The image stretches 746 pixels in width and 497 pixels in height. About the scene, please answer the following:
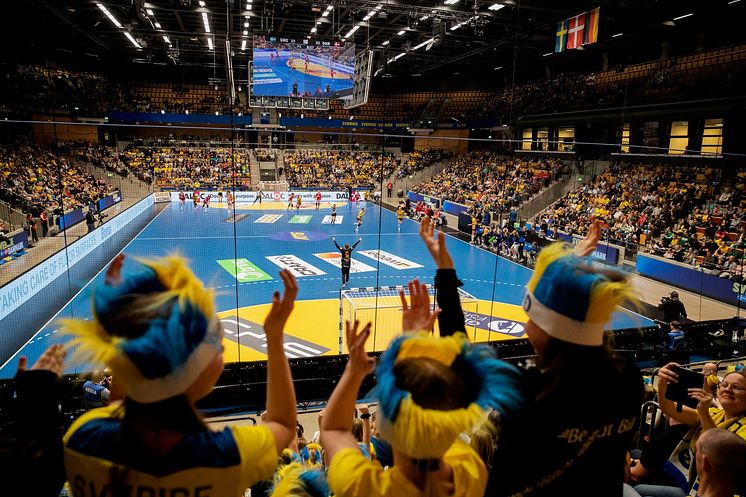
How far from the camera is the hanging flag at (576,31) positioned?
15672 mm

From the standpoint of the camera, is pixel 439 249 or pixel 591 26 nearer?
pixel 439 249

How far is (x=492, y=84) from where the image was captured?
36938 millimetres

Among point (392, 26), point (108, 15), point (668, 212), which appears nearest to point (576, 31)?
point (668, 212)

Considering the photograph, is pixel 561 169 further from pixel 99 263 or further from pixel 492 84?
pixel 99 263

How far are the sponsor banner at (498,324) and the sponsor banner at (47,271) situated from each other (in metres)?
7.41

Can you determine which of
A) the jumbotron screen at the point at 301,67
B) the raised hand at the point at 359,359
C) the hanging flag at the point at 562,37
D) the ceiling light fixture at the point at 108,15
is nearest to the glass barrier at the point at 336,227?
the raised hand at the point at 359,359

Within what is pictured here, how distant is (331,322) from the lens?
10.4 metres

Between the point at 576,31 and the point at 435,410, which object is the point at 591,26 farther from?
the point at 435,410

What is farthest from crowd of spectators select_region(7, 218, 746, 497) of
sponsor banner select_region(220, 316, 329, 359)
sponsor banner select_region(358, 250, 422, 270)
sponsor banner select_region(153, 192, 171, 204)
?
sponsor banner select_region(153, 192, 171, 204)

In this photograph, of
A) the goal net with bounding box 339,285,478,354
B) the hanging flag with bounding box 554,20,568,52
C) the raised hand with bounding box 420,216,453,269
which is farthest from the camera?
the hanging flag with bounding box 554,20,568,52

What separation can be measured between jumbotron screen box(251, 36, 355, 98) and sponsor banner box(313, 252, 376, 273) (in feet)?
24.7

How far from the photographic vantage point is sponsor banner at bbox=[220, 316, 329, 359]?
8.73 meters

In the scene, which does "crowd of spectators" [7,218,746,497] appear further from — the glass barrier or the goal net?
the goal net

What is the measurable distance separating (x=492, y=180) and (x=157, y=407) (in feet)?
86.4
